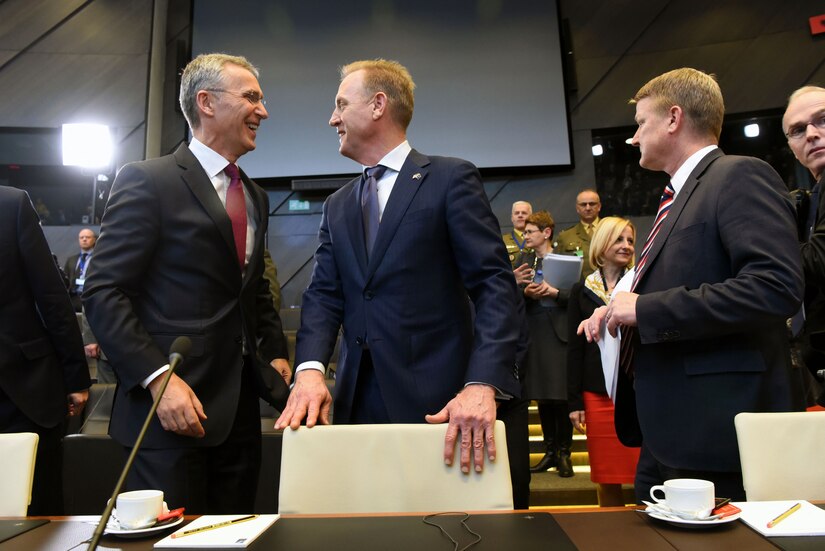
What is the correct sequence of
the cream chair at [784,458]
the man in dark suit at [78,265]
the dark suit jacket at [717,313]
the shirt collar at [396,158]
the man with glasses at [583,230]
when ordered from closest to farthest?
the cream chair at [784,458] < the dark suit jacket at [717,313] < the shirt collar at [396,158] < the man with glasses at [583,230] < the man in dark suit at [78,265]

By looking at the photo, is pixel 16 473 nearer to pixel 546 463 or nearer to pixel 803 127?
pixel 803 127

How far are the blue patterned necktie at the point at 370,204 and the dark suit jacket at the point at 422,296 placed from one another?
0.07 ft

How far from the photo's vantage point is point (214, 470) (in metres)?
1.86

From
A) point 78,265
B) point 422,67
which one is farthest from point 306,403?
point 422,67

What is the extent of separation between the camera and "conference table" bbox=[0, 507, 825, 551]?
1.02 meters

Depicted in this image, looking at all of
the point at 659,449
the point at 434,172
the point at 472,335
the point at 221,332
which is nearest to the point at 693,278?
the point at 659,449

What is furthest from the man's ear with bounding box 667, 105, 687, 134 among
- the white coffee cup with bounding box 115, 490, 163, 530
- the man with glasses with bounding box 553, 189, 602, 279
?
the man with glasses with bounding box 553, 189, 602, 279

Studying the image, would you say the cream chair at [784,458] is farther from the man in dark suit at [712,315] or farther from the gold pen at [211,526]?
the gold pen at [211,526]

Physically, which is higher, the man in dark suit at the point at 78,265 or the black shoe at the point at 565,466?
the man in dark suit at the point at 78,265

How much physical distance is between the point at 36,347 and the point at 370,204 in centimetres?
119

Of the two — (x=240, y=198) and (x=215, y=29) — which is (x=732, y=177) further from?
(x=215, y=29)

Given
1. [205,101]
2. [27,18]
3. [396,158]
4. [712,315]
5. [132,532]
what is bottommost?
[132,532]

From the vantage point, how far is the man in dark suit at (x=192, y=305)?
1672mm

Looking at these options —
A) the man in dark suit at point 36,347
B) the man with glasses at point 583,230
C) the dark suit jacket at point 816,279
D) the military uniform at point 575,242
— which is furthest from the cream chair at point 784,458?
the military uniform at point 575,242
